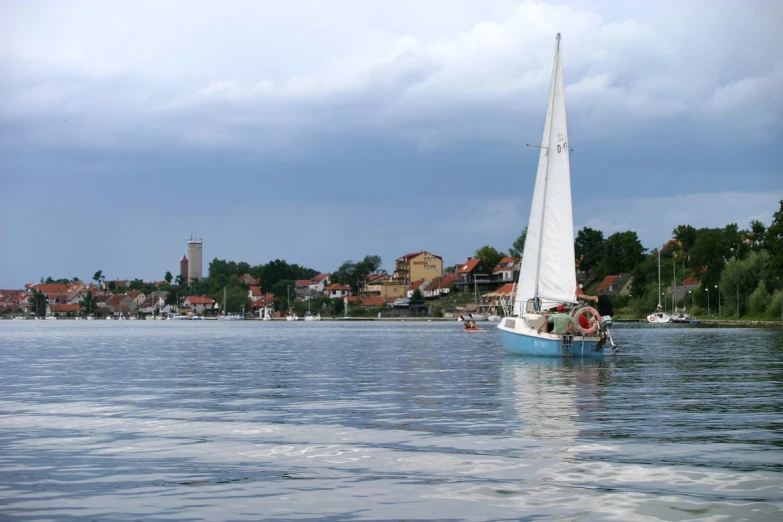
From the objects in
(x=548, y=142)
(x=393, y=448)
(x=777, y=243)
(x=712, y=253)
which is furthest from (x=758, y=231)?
(x=393, y=448)

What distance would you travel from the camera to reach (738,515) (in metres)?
13.4

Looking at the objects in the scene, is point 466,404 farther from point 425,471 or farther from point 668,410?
point 425,471

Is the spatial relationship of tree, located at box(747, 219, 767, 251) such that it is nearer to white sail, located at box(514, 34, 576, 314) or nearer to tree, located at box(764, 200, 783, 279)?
tree, located at box(764, 200, 783, 279)

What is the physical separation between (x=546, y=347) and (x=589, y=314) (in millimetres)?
4082

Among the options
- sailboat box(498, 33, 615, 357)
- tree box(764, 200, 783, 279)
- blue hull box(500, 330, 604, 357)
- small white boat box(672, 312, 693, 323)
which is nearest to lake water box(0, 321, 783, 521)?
blue hull box(500, 330, 604, 357)

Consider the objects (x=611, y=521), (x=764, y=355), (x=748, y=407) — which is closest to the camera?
(x=611, y=521)

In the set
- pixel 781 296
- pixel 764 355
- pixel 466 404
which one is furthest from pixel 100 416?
pixel 781 296

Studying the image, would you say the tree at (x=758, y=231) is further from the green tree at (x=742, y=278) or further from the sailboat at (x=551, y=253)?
the sailboat at (x=551, y=253)

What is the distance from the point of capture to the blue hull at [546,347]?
51.1 metres

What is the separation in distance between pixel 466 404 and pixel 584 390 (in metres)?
6.56

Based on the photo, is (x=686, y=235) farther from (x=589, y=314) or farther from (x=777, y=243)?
(x=589, y=314)

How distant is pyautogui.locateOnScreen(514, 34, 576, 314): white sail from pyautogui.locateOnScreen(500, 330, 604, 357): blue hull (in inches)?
142

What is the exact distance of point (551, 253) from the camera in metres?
55.8

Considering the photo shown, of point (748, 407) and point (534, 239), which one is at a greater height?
point (534, 239)
